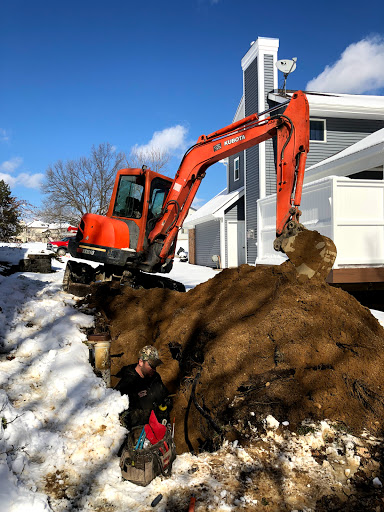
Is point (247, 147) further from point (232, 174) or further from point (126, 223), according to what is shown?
point (232, 174)

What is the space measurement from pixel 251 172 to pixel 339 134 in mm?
3967

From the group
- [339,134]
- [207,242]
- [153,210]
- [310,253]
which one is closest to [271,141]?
[339,134]

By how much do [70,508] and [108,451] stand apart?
0.69 meters

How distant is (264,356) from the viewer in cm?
432

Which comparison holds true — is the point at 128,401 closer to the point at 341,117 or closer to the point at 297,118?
the point at 297,118

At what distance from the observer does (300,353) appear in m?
4.17

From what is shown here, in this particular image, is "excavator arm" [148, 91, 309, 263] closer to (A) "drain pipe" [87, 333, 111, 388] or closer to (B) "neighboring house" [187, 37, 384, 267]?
(A) "drain pipe" [87, 333, 111, 388]

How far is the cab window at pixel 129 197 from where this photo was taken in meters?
8.29

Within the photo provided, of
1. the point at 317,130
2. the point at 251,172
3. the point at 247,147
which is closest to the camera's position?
the point at 247,147

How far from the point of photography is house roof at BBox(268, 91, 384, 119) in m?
14.2

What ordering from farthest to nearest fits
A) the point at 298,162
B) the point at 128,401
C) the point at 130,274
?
the point at 130,274
the point at 298,162
the point at 128,401

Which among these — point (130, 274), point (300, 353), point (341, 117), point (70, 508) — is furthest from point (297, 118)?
point (341, 117)

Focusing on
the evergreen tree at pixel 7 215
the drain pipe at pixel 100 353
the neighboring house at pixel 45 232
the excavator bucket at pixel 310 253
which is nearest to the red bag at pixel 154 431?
the drain pipe at pixel 100 353

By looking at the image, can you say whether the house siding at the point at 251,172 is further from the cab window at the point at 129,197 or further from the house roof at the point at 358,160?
the cab window at the point at 129,197
